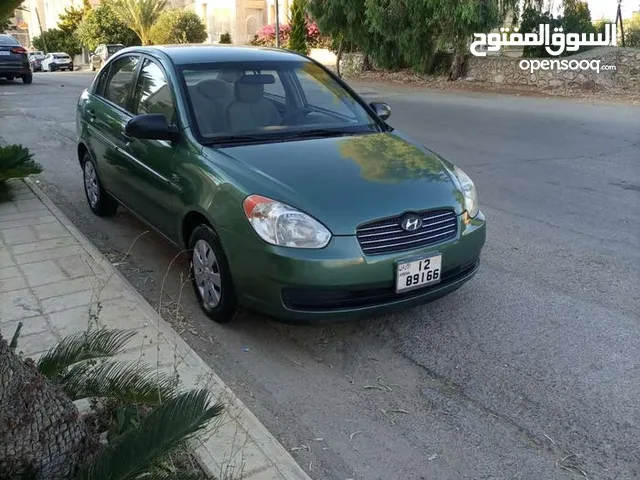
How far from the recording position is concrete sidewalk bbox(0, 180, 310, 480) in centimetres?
268

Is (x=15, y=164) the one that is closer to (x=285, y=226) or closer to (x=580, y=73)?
(x=285, y=226)

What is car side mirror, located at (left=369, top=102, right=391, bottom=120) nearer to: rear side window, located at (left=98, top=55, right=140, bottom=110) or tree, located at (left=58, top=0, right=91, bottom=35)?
rear side window, located at (left=98, top=55, right=140, bottom=110)

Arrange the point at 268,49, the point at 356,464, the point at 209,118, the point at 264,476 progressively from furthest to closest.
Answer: the point at 268,49 → the point at 209,118 → the point at 356,464 → the point at 264,476

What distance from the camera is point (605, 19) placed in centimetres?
2003

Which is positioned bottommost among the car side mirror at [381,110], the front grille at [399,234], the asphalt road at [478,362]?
the asphalt road at [478,362]

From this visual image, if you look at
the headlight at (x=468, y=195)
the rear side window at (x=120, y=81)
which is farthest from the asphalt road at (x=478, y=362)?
the rear side window at (x=120, y=81)

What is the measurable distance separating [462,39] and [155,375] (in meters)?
18.6

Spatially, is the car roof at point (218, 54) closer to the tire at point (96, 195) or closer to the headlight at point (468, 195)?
the tire at point (96, 195)

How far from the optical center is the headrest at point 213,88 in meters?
4.55

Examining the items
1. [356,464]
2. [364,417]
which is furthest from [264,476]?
[364,417]

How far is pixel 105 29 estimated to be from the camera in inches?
1742

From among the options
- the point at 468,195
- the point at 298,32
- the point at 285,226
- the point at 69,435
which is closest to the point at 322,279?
the point at 285,226

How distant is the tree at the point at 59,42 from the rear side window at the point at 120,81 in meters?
49.4

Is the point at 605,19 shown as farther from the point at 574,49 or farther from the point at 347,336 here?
the point at 347,336
